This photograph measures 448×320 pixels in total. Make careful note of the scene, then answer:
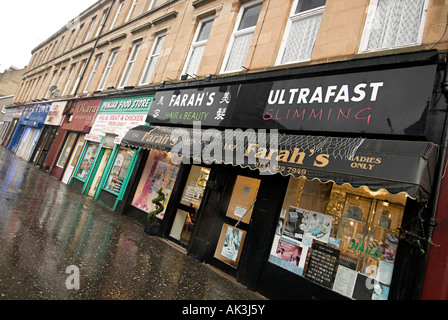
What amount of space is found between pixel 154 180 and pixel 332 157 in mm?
6292

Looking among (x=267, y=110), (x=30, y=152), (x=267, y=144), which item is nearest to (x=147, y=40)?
(x=267, y=110)

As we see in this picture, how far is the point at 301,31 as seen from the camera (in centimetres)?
624

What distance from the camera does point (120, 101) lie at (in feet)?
36.0

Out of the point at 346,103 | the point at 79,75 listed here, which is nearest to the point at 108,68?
the point at 79,75

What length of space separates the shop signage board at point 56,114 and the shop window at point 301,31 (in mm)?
15131

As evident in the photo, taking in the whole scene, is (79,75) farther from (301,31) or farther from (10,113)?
(10,113)

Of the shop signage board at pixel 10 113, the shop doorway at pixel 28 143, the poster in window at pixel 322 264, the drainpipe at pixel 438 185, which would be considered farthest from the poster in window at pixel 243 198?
the shop signage board at pixel 10 113

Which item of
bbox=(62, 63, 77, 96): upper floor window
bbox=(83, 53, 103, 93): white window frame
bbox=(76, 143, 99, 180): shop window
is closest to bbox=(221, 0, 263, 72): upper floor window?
bbox=(76, 143, 99, 180): shop window

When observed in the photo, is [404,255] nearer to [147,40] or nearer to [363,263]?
[363,263]

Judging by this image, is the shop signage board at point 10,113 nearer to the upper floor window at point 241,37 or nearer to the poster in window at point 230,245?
the upper floor window at point 241,37

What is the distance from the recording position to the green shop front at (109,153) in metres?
9.49

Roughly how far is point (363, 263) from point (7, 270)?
17.9 ft

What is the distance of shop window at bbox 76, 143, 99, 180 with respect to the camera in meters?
11.5

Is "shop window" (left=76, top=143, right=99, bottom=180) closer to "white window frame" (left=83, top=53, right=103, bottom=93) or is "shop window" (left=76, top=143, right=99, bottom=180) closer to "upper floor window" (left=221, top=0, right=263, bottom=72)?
"white window frame" (left=83, top=53, right=103, bottom=93)
